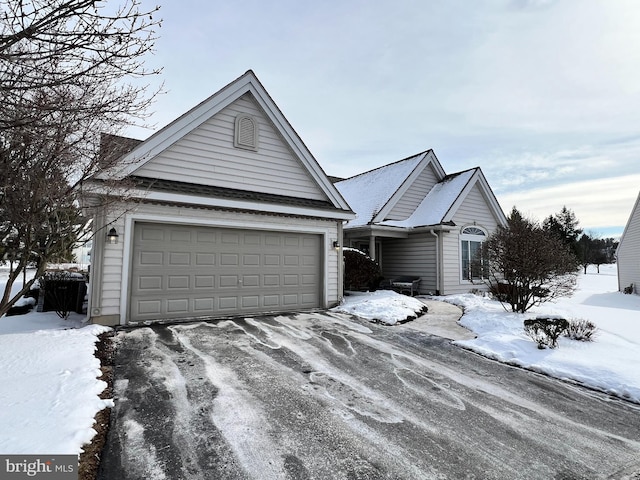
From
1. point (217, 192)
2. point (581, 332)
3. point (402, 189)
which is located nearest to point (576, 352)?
point (581, 332)

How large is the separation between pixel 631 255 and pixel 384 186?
1663 centimetres

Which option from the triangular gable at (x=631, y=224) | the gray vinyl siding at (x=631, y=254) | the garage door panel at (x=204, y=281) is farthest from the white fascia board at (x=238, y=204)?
the triangular gable at (x=631, y=224)

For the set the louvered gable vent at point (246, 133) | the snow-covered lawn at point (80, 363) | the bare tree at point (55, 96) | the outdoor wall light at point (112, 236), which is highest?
the louvered gable vent at point (246, 133)

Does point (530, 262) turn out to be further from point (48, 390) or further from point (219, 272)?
point (48, 390)

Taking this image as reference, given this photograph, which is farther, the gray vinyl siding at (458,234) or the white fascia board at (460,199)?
the gray vinyl siding at (458,234)

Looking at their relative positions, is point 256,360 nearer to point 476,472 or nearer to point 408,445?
point 408,445

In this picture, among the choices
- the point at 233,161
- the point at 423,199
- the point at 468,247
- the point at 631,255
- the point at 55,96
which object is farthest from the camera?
the point at 631,255

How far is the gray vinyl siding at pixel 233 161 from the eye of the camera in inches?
329

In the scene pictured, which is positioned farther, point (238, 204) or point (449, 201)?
point (449, 201)

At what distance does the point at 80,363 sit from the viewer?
463cm

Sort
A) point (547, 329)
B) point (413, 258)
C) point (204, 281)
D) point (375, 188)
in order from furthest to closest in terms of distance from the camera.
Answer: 1. point (375, 188)
2. point (413, 258)
3. point (204, 281)
4. point (547, 329)

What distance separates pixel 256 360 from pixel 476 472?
3.51m

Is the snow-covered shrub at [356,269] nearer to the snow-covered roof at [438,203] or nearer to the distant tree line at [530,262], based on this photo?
the snow-covered roof at [438,203]

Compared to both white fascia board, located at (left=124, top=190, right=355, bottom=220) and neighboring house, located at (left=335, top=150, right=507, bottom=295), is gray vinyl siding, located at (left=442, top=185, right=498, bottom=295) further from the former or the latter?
white fascia board, located at (left=124, top=190, right=355, bottom=220)
